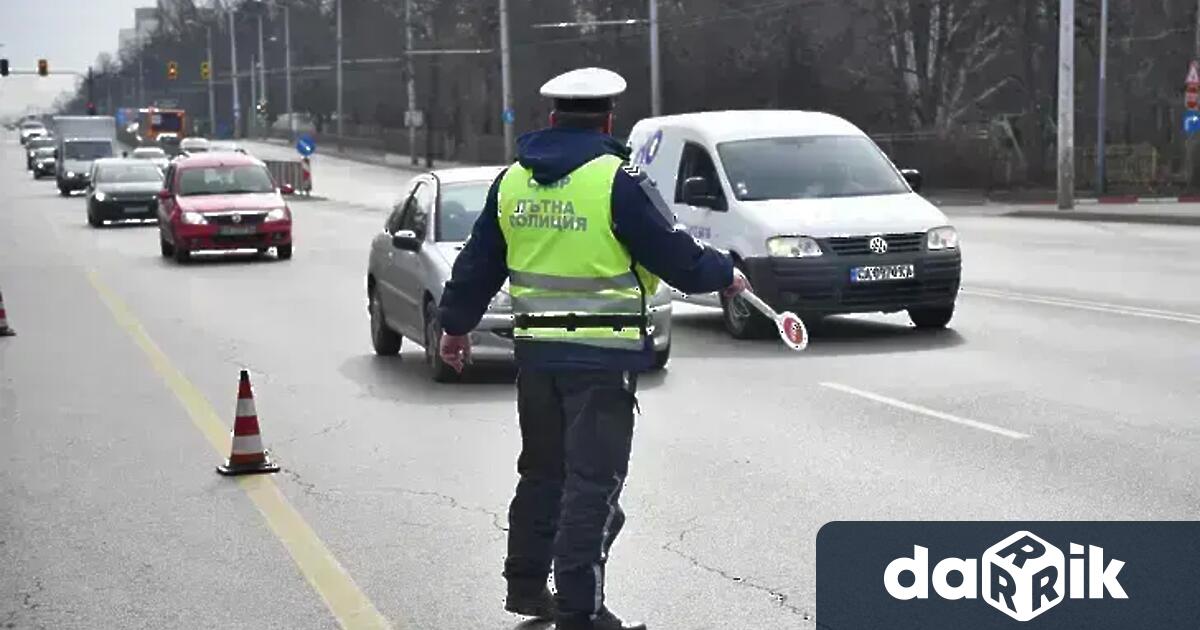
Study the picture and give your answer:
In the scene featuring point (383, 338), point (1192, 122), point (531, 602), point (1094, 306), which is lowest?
point (1094, 306)

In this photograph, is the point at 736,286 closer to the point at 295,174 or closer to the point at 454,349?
the point at 454,349

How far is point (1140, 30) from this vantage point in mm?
62531

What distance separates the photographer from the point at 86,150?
2874 inches

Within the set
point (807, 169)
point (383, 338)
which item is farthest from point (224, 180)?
point (383, 338)

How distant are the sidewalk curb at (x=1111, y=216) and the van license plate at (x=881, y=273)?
839 inches

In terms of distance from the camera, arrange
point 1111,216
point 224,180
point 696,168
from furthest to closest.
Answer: point 1111,216, point 224,180, point 696,168

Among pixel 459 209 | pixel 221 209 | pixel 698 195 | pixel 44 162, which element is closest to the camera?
pixel 459 209

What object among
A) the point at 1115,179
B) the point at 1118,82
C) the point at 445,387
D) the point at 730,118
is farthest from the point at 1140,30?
the point at 445,387

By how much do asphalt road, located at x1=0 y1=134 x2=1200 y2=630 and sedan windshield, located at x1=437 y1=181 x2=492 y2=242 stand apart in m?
1.05

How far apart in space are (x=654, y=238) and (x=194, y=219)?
2573cm

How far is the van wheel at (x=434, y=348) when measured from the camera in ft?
49.1

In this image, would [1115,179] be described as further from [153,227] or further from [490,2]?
[490,2]

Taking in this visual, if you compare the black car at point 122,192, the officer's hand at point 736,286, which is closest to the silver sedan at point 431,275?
the officer's hand at point 736,286

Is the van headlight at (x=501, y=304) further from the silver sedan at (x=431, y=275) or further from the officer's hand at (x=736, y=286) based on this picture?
the officer's hand at (x=736, y=286)
